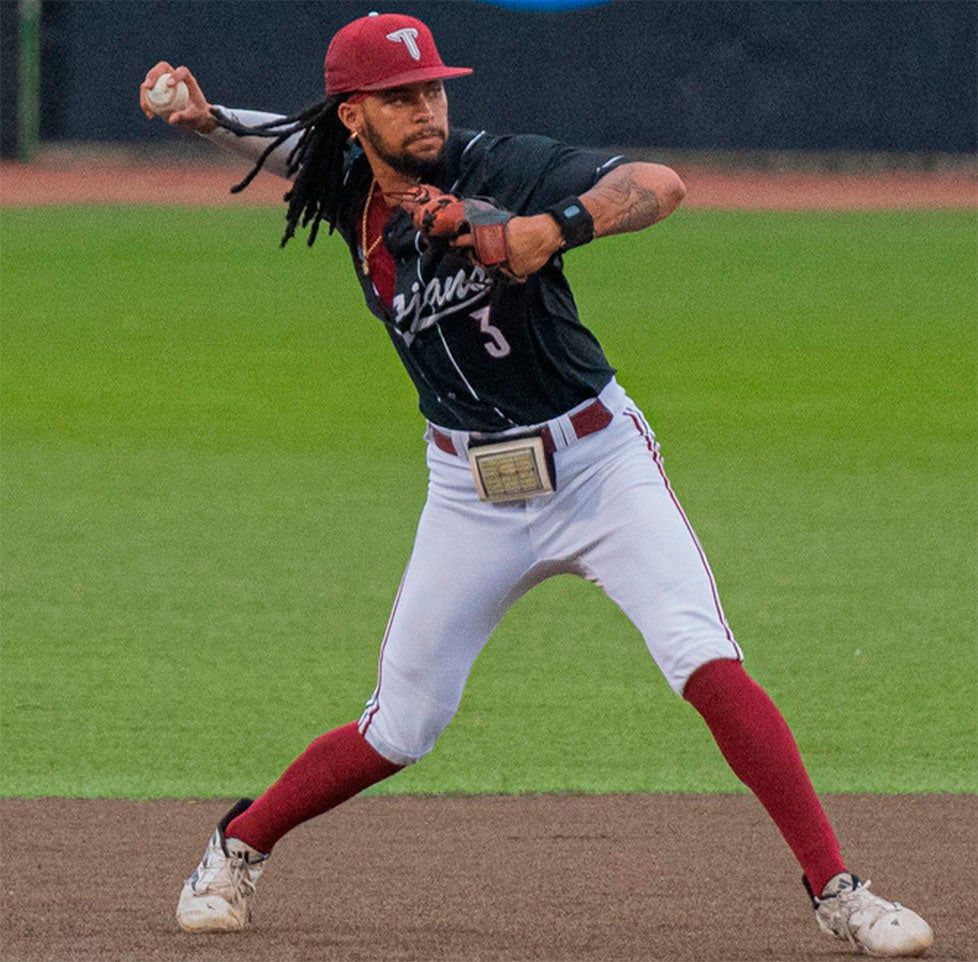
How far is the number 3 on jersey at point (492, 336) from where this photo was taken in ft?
14.7

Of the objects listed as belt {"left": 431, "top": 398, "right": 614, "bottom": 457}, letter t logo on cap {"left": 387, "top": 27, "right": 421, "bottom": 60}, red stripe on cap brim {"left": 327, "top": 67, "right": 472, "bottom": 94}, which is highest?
letter t logo on cap {"left": 387, "top": 27, "right": 421, "bottom": 60}

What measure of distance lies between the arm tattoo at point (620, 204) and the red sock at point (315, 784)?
4.43ft

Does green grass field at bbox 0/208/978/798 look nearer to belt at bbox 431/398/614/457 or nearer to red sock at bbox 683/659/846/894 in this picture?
red sock at bbox 683/659/846/894

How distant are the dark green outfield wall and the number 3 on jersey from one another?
2074cm

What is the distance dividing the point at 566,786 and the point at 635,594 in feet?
5.91

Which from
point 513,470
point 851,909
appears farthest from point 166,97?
point 851,909

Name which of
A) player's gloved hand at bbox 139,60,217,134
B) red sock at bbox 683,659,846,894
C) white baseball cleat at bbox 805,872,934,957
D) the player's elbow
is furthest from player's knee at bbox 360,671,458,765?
player's gloved hand at bbox 139,60,217,134

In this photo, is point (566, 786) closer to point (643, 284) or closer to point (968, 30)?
point (643, 284)

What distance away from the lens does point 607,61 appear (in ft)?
82.0

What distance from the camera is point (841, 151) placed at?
25.8 meters

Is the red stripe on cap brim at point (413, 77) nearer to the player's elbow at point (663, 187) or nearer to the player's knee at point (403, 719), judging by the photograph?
the player's elbow at point (663, 187)

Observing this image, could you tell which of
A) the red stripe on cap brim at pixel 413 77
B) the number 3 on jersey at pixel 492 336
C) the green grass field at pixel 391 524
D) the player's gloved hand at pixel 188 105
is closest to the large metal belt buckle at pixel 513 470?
the number 3 on jersey at pixel 492 336

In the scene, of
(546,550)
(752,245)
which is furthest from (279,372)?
(546,550)

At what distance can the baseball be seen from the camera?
498 cm
